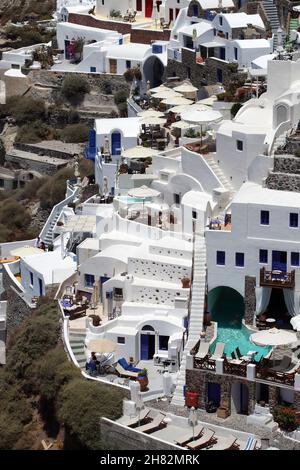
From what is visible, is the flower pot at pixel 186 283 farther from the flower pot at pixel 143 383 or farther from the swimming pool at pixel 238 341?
the flower pot at pixel 143 383

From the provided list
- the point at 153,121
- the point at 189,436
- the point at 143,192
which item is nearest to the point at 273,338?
the point at 189,436

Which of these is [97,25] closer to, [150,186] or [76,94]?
[76,94]

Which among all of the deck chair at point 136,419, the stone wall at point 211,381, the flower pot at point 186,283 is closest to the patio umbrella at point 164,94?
the flower pot at point 186,283

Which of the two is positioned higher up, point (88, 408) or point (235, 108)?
point (235, 108)

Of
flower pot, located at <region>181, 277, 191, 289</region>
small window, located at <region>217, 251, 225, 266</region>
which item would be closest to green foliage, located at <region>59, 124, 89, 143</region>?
flower pot, located at <region>181, 277, 191, 289</region>

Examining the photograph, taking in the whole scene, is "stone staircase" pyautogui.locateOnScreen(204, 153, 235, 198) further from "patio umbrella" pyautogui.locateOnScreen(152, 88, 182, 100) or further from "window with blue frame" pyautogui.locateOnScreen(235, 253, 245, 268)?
"patio umbrella" pyautogui.locateOnScreen(152, 88, 182, 100)

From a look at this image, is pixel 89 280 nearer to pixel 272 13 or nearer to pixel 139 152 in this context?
pixel 139 152
